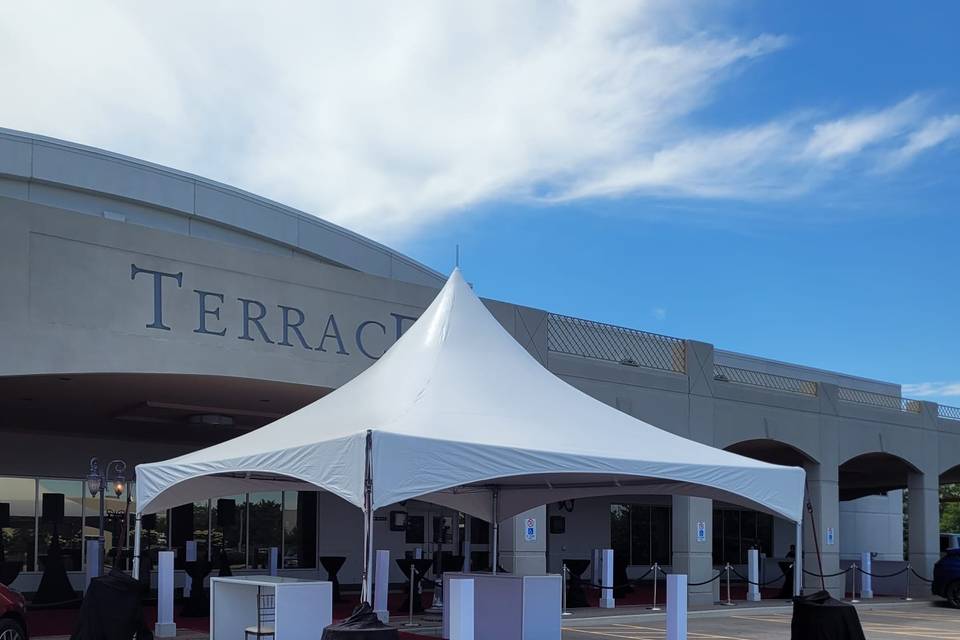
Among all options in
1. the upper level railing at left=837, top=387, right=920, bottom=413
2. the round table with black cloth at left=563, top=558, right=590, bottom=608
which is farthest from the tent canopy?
the upper level railing at left=837, top=387, right=920, bottom=413

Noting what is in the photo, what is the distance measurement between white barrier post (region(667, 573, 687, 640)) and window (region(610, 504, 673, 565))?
67.1ft

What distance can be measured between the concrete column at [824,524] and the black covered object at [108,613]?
62.3 feet

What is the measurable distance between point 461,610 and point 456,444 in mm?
1501

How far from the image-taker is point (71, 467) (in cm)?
2352

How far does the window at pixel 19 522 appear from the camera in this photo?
73.6 ft

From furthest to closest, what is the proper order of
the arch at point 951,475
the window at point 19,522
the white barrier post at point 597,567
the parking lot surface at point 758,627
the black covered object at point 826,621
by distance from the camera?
1. the arch at point 951,475
2. the white barrier post at point 597,567
3. the window at point 19,522
4. the parking lot surface at point 758,627
5. the black covered object at point 826,621

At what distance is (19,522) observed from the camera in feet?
74.2

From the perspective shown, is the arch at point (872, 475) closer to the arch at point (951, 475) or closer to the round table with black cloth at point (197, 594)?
the arch at point (951, 475)

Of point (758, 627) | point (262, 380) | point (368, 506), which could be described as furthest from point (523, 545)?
point (368, 506)

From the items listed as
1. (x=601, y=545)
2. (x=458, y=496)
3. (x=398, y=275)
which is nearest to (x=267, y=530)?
(x=398, y=275)

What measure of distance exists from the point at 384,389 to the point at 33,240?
5.50m

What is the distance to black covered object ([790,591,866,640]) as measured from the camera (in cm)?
1004

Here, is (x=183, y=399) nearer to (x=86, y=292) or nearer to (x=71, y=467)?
(x=86, y=292)

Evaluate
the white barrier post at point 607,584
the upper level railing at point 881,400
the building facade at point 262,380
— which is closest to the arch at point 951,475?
the building facade at point 262,380
